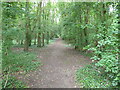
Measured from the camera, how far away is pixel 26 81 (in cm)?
481

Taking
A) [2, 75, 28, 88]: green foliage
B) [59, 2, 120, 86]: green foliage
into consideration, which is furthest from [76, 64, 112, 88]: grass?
[2, 75, 28, 88]: green foliage

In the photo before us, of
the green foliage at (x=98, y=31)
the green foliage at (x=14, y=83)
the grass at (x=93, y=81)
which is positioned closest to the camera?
the green foliage at (x=98, y=31)

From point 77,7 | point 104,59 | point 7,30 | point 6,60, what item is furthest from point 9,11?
point 77,7

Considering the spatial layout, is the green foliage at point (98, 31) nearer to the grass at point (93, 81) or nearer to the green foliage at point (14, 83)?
the grass at point (93, 81)

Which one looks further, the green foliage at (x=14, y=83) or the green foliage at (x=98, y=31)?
Result: the green foliage at (x=14, y=83)

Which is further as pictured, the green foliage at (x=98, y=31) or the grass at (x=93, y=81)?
the grass at (x=93, y=81)

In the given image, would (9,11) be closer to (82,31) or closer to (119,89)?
(119,89)

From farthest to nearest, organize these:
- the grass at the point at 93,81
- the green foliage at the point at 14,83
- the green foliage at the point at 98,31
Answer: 1. the grass at the point at 93,81
2. the green foliage at the point at 14,83
3. the green foliage at the point at 98,31

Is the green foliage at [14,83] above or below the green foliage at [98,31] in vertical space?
below

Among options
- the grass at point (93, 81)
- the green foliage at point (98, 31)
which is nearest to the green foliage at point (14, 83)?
the grass at point (93, 81)

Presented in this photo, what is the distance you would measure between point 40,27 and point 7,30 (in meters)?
8.58

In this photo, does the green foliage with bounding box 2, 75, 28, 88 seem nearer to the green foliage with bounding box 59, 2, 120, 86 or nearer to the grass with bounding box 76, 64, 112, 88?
the grass with bounding box 76, 64, 112, 88

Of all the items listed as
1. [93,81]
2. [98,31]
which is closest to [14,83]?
[93,81]

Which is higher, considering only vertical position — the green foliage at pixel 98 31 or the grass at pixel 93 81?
the green foliage at pixel 98 31
